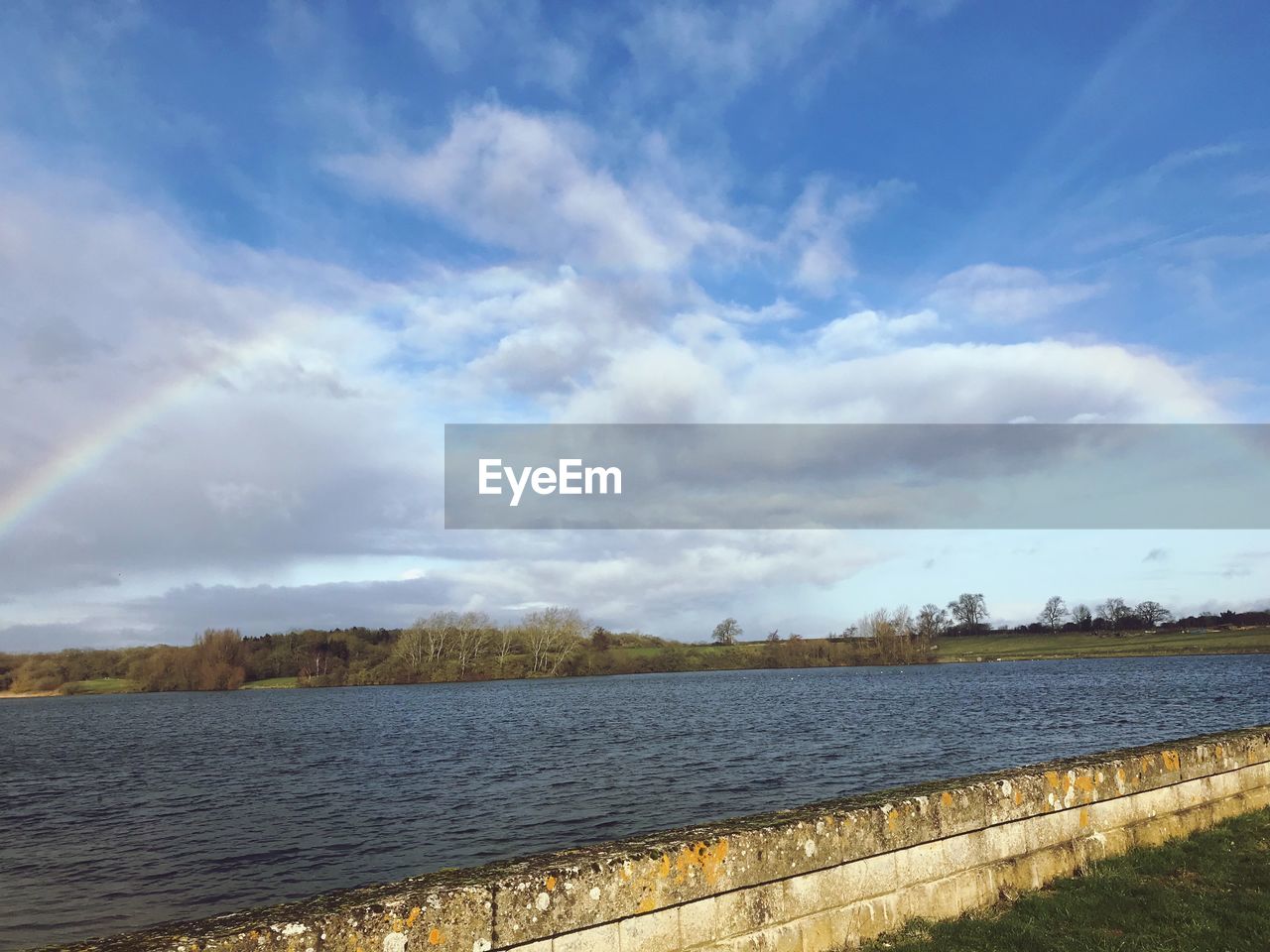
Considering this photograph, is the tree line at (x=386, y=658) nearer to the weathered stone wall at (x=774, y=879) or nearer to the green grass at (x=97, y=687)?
the green grass at (x=97, y=687)

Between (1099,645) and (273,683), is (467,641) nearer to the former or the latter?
(273,683)

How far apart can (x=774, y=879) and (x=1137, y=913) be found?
→ 3222mm

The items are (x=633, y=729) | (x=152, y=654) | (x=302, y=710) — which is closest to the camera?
(x=633, y=729)

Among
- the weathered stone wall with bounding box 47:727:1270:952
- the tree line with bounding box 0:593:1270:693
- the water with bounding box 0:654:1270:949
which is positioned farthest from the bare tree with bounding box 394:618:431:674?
the weathered stone wall with bounding box 47:727:1270:952

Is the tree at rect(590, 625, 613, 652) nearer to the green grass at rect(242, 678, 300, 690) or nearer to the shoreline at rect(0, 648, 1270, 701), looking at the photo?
the shoreline at rect(0, 648, 1270, 701)

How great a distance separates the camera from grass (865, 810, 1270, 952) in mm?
5641

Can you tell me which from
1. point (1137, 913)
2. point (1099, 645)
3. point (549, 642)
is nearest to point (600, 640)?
point (549, 642)

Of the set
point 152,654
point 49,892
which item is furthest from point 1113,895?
point 152,654

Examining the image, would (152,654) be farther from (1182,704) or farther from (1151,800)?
(1151,800)

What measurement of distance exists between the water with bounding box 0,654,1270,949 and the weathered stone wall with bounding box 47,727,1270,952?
13196 mm

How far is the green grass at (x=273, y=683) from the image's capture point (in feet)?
489

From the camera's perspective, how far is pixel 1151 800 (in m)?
7.96

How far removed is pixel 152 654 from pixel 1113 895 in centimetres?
17439

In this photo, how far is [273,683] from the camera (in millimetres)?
150625
